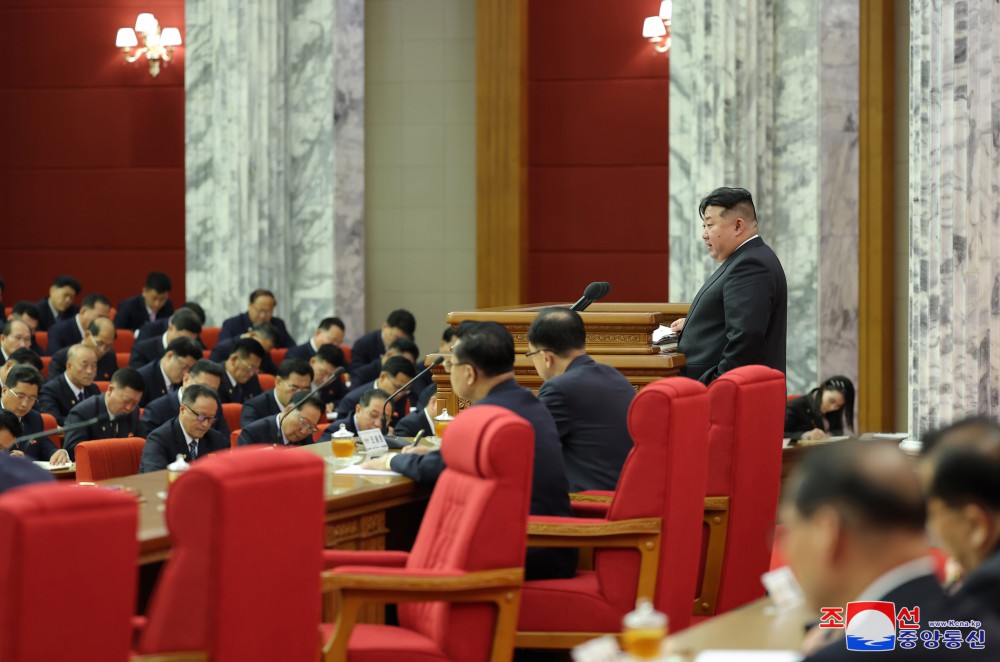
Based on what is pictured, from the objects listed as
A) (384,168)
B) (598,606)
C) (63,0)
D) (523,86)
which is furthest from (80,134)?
(598,606)

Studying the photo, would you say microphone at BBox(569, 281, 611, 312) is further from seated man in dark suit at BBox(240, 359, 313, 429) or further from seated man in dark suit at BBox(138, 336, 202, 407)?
seated man in dark suit at BBox(138, 336, 202, 407)

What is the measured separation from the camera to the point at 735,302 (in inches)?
179

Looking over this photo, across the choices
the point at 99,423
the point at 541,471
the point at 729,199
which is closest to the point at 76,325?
the point at 99,423

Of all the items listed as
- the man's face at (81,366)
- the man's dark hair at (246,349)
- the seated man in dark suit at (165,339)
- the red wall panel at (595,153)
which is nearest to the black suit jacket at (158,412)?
the man's face at (81,366)

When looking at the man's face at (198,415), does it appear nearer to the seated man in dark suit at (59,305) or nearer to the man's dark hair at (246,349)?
the man's dark hair at (246,349)

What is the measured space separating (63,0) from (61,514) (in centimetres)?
1021

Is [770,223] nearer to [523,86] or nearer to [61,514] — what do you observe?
[523,86]

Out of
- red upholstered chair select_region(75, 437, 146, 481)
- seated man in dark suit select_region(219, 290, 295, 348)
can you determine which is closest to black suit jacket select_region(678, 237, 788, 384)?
red upholstered chair select_region(75, 437, 146, 481)

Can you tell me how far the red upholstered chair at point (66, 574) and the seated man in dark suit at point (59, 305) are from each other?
26.4ft

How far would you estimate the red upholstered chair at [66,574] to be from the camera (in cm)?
192

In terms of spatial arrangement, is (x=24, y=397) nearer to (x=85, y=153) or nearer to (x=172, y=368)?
(x=172, y=368)

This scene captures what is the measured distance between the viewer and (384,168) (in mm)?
10492

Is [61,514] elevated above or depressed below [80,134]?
below

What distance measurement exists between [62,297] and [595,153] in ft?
12.7
